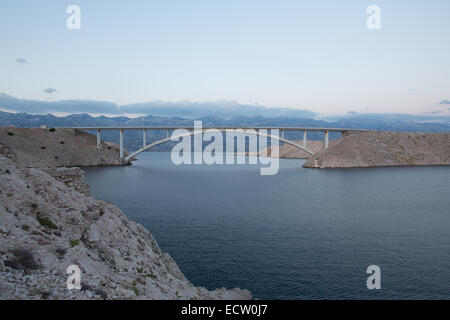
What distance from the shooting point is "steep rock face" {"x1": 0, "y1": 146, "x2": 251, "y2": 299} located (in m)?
6.56

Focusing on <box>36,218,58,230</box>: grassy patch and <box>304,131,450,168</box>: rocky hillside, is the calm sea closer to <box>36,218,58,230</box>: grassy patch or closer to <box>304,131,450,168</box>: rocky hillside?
<box>36,218,58,230</box>: grassy patch

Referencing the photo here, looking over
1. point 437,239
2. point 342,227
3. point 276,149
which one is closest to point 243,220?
point 342,227

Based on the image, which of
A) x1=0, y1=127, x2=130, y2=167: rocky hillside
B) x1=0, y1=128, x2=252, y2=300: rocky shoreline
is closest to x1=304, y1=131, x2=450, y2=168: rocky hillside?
x1=0, y1=127, x2=130, y2=167: rocky hillside

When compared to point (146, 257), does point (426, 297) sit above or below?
below

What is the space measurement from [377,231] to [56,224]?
70.0 feet

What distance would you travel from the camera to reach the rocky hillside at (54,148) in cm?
7200

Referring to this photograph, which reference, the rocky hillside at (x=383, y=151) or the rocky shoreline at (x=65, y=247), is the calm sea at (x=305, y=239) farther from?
the rocky hillside at (x=383, y=151)

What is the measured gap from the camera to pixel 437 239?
21391mm

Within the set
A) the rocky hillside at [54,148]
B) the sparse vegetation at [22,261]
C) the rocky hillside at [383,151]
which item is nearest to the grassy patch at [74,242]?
the sparse vegetation at [22,261]

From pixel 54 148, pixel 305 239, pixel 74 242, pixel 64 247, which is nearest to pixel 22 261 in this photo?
pixel 64 247

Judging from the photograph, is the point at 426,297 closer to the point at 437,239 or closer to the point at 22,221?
the point at 437,239

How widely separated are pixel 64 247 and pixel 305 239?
646 inches
